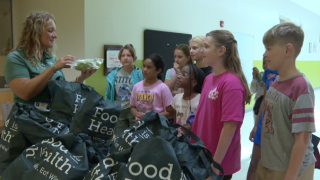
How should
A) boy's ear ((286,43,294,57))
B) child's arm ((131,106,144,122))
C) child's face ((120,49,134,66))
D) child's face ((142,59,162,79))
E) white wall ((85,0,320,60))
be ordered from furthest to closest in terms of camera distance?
white wall ((85,0,320,60)), child's face ((120,49,134,66)), child's face ((142,59,162,79)), child's arm ((131,106,144,122)), boy's ear ((286,43,294,57))

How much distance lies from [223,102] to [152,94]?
1208mm

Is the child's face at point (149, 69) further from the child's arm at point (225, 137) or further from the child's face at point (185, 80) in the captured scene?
the child's arm at point (225, 137)

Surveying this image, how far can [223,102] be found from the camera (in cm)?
139

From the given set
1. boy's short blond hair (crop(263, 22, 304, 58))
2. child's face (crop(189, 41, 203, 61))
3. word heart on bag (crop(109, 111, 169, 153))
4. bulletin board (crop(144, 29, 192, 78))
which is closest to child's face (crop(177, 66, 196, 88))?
child's face (crop(189, 41, 203, 61))

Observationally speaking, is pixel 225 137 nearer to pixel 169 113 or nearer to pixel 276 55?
pixel 276 55

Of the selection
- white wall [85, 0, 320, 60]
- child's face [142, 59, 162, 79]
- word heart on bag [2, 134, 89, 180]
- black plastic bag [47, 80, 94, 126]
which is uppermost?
white wall [85, 0, 320, 60]

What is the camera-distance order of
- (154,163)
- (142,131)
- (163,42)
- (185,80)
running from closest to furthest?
(154,163) → (142,131) → (185,80) → (163,42)

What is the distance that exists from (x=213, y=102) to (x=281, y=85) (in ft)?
1.16

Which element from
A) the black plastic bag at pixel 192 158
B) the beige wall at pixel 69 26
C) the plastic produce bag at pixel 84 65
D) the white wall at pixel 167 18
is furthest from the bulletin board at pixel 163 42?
the black plastic bag at pixel 192 158

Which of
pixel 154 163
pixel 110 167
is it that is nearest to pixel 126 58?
pixel 110 167

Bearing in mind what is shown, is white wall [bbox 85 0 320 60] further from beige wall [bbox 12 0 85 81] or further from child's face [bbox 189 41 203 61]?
child's face [bbox 189 41 203 61]

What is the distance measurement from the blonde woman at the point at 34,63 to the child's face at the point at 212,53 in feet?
2.39

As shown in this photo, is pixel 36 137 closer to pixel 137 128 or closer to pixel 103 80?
pixel 137 128

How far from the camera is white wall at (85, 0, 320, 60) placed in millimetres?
3258
